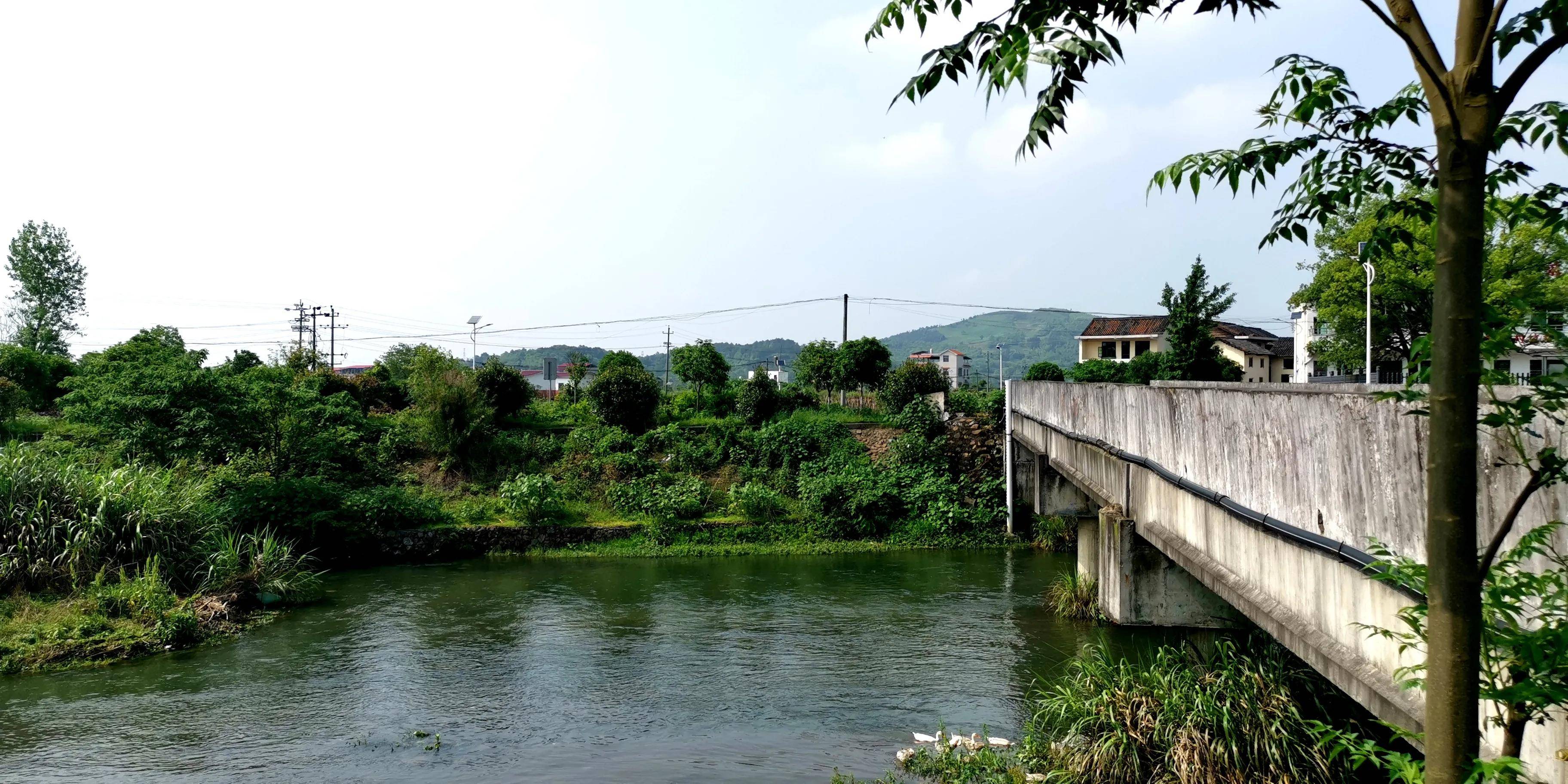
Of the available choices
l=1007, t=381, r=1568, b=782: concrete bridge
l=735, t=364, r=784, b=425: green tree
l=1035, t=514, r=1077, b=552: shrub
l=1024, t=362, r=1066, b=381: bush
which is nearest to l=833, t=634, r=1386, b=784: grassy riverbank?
l=1007, t=381, r=1568, b=782: concrete bridge

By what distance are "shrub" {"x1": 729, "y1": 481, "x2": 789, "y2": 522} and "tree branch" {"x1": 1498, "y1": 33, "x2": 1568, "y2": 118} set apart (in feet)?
77.4

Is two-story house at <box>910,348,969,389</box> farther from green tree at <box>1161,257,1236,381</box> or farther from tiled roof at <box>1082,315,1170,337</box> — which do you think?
green tree at <box>1161,257,1236,381</box>

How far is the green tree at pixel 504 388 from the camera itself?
32188 millimetres

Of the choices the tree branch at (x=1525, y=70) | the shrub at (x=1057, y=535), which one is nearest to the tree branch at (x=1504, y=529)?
the tree branch at (x=1525, y=70)

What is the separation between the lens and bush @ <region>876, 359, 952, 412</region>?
3275 cm

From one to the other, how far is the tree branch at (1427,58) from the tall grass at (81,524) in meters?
18.2

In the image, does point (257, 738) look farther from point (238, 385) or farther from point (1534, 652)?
point (238, 385)

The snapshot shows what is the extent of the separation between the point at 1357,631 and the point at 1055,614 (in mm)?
11516

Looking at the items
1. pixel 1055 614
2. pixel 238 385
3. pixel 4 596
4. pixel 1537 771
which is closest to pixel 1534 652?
pixel 1537 771

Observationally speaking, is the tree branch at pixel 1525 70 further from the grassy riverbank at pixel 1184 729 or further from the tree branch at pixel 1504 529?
the grassy riverbank at pixel 1184 729

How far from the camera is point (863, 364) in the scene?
119 ft

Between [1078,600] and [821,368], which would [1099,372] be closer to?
[821,368]

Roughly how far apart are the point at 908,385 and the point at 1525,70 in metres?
30.3

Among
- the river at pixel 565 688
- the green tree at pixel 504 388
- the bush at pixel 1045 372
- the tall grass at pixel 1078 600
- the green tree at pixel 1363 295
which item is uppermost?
the green tree at pixel 1363 295
